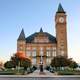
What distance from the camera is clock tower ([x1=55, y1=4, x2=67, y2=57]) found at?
106062mm

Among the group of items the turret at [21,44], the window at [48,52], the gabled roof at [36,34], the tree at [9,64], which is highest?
the gabled roof at [36,34]

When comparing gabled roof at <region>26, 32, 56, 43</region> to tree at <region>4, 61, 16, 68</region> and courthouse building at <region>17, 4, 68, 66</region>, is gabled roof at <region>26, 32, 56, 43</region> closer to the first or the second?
courthouse building at <region>17, 4, 68, 66</region>

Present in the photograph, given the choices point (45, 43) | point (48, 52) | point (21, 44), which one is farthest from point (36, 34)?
point (21, 44)

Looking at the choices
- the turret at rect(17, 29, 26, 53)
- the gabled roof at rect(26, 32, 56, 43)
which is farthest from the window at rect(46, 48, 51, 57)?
the turret at rect(17, 29, 26, 53)

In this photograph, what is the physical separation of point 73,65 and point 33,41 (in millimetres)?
39148

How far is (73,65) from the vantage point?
76062mm

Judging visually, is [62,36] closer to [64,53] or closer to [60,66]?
[64,53]

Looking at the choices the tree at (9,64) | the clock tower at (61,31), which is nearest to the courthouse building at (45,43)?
the clock tower at (61,31)

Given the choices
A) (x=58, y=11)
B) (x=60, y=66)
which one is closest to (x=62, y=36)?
(x=58, y=11)

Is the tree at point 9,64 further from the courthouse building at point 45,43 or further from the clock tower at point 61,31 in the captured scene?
the clock tower at point 61,31

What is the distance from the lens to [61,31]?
108 m

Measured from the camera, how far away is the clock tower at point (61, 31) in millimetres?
106062

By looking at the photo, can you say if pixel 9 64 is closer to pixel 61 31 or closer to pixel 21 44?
pixel 21 44

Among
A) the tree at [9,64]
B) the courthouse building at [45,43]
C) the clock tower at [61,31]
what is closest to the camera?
the tree at [9,64]
